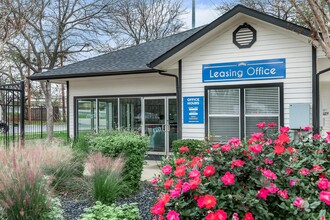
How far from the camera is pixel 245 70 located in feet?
31.0

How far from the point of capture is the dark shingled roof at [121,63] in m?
11.4

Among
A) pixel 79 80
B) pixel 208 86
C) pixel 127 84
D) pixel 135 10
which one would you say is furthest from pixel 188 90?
pixel 135 10

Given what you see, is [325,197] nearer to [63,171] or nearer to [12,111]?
[63,171]

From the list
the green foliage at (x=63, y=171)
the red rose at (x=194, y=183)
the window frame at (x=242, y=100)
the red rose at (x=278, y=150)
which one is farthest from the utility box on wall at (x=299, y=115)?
the red rose at (x=194, y=183)

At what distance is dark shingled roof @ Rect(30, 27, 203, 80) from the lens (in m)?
11.4

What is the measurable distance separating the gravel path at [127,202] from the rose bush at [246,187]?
2.34 meters

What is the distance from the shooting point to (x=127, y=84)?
12.2 metres

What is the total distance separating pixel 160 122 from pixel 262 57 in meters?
4.16

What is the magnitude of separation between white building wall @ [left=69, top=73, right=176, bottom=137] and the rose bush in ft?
27.5

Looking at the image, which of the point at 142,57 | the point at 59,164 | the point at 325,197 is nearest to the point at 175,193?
the point at 325,197

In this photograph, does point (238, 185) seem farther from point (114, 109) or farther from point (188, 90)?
point (114, 109)

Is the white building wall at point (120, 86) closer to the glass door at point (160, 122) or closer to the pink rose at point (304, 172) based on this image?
the glass door at point (160, 122)

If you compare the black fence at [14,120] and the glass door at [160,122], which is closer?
the black fence at [14,120]

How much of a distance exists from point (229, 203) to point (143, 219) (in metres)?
2.52
